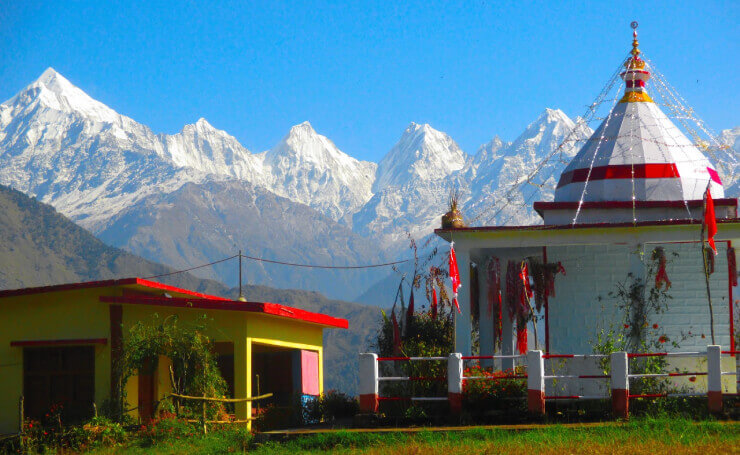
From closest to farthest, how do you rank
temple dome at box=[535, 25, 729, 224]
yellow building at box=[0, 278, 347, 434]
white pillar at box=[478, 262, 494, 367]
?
yellow building at box=[0, 278, 347, 434], temple dome at box=[535, 25, 729, 224], white pillar at box=[478, 262, 494, 367]

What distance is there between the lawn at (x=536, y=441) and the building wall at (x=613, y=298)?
6316mm

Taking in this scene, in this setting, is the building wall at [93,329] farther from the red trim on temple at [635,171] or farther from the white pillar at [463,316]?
the red trim on temple at [635,171]

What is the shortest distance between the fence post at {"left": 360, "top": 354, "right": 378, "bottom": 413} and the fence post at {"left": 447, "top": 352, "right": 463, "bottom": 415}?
4.53 feet

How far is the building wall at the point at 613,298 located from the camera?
2464 cm

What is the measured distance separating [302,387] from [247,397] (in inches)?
152

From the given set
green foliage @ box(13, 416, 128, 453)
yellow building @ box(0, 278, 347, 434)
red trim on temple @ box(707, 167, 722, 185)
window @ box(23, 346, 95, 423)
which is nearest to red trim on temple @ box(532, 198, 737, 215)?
red trim on temple @ box(707, 167, 722, 185)

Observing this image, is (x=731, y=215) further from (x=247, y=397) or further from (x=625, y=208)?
(x=247, y=397)

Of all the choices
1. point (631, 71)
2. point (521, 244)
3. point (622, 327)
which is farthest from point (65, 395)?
point (631, 71)

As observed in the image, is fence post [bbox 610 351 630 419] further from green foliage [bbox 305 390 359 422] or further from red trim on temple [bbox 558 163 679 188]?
red trim on temple [bbox 558 163 679 188]

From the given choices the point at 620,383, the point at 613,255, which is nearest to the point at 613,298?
the point at 613,255

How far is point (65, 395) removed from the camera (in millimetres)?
24922

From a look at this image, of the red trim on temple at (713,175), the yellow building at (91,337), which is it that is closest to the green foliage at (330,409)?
the yellow building at (91,337)

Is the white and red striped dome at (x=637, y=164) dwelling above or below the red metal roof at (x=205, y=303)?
above

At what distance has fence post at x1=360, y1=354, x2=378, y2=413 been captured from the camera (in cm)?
2022
